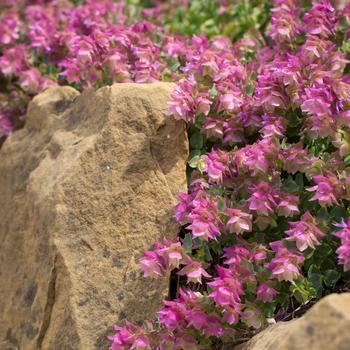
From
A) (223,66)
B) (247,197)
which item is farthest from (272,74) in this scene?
(247,197)

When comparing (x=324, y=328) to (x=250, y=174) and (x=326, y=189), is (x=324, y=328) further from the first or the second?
(x=250, y=174)

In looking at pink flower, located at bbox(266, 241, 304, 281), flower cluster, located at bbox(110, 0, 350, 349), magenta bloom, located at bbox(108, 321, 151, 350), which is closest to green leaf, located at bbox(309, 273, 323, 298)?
flower cluster, located at bbox(110, 0, 350, 349)

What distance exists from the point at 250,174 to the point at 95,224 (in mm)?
722

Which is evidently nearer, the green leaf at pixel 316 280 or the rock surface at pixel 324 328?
the rock surface at pixel 324 328

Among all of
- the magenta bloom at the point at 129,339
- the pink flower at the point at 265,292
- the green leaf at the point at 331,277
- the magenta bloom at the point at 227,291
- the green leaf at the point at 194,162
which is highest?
the green leaf at the point at 194,162

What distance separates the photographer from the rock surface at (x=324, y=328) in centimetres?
202

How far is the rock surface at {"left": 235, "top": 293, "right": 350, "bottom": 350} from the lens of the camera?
79.5 inches

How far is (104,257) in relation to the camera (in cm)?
314

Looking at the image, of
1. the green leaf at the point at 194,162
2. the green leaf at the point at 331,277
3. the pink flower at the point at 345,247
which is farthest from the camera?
the green leaf at the point at 194,162

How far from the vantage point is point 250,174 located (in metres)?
3.07

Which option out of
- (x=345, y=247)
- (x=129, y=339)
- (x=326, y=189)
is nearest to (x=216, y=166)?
(x=326, y=189)

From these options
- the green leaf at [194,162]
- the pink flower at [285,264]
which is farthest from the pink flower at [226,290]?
the green leaf at [194,162]

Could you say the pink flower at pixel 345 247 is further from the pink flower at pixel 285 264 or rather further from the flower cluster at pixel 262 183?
the pink flower at pixel 285 264

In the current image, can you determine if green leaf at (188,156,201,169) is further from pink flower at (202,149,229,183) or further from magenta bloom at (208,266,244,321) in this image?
magenta bloom at (208,266,244,321)
